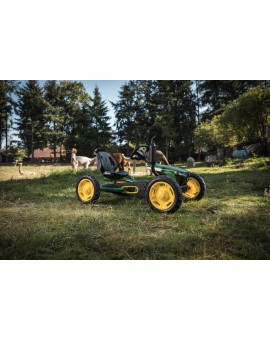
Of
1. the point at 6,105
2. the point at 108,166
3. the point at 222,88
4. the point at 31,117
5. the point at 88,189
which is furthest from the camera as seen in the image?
the point at 222,88

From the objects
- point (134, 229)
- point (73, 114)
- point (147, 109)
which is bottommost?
point (134, 229)

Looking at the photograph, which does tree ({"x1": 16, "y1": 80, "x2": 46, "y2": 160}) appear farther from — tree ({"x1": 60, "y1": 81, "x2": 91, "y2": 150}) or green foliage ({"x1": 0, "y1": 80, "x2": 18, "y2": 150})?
tree ({"x1": 60, "y1": 81, "x2": 91, "y2": 150})

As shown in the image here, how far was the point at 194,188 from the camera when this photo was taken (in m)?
4.28

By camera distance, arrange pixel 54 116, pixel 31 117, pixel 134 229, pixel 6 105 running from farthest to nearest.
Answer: pixel 54 116 → pixel 31 117 → pixel 6 105 → pixel 134 229

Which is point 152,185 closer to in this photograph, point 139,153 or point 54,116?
point 139,153

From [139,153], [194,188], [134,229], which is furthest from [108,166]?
[134,229]

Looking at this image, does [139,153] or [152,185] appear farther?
[139,153]

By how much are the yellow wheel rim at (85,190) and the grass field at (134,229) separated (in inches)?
6.0

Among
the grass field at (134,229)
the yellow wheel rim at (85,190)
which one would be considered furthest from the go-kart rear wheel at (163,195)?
the yellow wheel rim at (85,190)

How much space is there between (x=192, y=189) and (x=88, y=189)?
6.19 feet

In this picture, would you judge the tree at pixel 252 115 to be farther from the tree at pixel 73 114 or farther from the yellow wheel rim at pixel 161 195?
the yellow wheel rim at pixel 161 195
